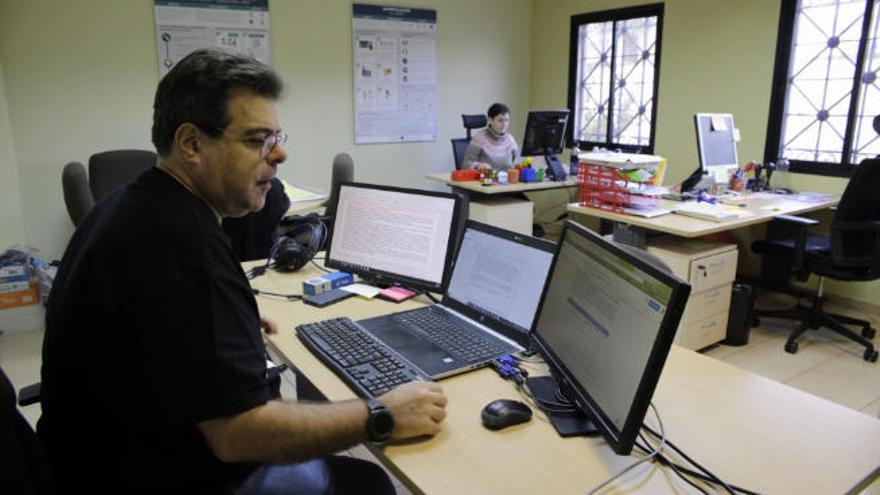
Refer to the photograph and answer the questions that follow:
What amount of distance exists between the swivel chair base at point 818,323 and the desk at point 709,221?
586mm

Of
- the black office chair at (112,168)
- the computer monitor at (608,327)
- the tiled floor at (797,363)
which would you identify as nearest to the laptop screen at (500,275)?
the computer monitor at (608,327)

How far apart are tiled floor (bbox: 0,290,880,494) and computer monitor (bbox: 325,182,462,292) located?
116 centimetres

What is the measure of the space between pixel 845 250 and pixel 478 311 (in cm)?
272

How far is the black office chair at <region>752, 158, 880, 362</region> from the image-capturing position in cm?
316

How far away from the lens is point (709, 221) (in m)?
3.22

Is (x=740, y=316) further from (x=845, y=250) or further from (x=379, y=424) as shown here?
(x=379, y=424)

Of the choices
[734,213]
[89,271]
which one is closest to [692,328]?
[734,213]

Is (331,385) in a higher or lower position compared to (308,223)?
lower

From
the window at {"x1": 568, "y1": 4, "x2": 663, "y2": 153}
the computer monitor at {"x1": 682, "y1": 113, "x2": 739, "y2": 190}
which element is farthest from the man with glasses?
the window at {"x1": 568, "y1": 4, "x2": 663, "y2": 153}

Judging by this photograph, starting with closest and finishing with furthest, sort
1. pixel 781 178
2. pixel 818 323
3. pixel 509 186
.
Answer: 1. pixel 818 323
2. pixel 781 178
3. pixel 509 186

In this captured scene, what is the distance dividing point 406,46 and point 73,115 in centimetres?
284

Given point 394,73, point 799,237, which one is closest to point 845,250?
point 799,237

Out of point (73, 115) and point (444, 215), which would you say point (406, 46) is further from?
point (444, 215)

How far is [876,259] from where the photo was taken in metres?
3.17
